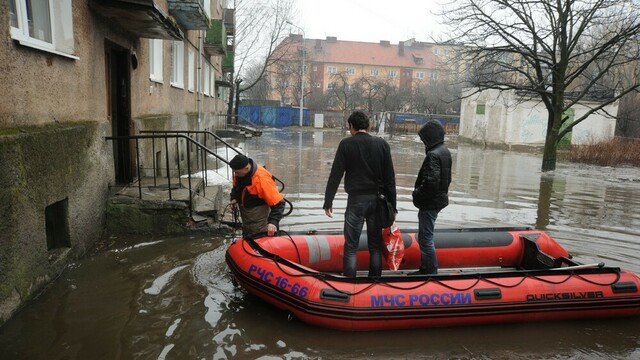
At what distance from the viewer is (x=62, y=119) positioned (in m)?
5.30

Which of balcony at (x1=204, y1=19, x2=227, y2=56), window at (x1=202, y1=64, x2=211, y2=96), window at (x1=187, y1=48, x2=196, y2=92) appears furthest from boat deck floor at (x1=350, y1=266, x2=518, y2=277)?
window at (x1=202, y1=64, x2=211, y2=96)

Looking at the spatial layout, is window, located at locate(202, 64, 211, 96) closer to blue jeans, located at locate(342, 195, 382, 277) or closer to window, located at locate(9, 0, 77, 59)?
window, located at locate(9, 0, 77, 59)

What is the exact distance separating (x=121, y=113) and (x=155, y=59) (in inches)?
103

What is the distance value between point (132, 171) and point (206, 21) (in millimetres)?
5390

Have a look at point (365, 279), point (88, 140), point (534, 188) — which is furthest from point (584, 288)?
point (534, 188)

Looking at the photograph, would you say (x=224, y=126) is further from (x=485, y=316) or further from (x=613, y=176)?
(x=485, y=316)

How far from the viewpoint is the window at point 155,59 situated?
970 cm

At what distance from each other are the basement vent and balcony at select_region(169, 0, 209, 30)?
6.31m

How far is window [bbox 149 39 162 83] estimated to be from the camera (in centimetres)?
970

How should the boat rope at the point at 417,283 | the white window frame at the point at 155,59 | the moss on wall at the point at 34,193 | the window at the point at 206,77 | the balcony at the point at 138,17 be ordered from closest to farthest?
the moss on wall at the point at 34,193
the boat rope at the point at 417,283
the balcony at the point at 138,17
the white window frame at the point at 155,59
the window at the point at 206,77

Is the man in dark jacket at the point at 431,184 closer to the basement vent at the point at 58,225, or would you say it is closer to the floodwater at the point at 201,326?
the floodwater at the point at 201,326

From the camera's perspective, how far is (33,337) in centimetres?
372

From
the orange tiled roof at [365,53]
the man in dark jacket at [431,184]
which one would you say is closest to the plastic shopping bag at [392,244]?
the man in dark jacket at [431,184]

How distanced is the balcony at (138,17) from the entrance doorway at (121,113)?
1.78 feet
